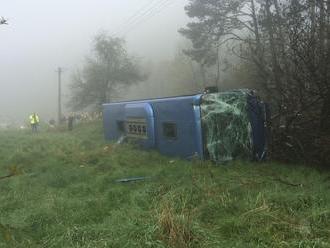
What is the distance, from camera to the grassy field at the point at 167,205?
552cm

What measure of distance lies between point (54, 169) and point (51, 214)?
441cm

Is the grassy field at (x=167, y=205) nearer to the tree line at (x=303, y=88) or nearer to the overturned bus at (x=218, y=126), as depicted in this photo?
the overturned bus at (x=218, y=126)

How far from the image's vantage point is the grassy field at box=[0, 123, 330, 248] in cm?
552

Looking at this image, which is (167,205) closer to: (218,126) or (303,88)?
(218,126)

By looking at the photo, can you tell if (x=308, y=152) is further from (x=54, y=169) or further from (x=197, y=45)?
(x=197, y=45)

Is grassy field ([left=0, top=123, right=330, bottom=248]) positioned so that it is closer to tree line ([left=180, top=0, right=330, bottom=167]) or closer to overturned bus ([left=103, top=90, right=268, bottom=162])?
overturned bus ([left=103, top=90, right=268, bottom=162])

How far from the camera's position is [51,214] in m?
7.09

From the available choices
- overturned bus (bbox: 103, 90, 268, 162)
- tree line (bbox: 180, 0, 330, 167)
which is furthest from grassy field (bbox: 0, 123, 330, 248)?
tree line (bbox: 180, 0, 330, 167)

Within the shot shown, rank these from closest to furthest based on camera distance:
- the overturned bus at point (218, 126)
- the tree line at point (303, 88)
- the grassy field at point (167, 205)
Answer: the grassy field at point (167, 205), the tree line at point (303, 88), the overturned bus at point (218, 126)

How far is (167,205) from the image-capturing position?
20.9ft

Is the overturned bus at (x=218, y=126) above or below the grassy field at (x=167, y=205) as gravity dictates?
above

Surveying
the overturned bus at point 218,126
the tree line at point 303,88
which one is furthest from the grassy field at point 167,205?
the tree line at point 303,88

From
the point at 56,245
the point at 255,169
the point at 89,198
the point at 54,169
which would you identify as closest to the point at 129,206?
the point at 89,198

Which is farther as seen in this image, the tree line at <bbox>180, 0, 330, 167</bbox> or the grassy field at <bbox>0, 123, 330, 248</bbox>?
the tree line at <bbox>180, 0, 330, 167</bbox>
